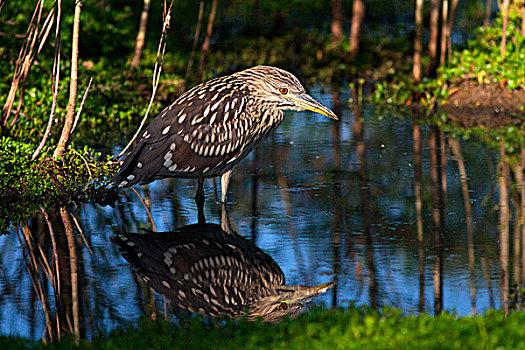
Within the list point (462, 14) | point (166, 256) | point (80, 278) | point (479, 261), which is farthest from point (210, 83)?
point (462, 14)

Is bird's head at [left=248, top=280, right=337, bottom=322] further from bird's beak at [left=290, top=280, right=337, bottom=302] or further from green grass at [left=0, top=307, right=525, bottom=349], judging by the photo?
green grass at [left=0, top=307, right=525, bottom=349]

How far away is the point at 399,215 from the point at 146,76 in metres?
8.34

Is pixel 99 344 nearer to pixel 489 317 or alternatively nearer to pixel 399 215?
pixel 489 317

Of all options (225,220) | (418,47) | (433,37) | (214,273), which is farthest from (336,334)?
(433,37)

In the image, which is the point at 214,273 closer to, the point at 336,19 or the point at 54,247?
the point at 54,247

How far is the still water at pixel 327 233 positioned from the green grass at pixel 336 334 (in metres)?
0.45

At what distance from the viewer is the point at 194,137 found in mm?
9398

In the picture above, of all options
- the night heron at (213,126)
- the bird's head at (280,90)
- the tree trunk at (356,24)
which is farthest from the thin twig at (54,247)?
the tree trunk at (356,24)

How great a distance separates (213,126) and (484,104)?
742 centimetres

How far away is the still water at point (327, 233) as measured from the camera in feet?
22.9

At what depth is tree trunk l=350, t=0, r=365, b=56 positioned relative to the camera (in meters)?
20.2

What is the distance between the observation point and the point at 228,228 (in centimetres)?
903

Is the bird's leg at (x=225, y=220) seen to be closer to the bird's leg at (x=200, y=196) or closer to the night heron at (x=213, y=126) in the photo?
the bird's leg at (x=200, y=196)

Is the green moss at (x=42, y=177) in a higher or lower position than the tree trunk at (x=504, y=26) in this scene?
lower
